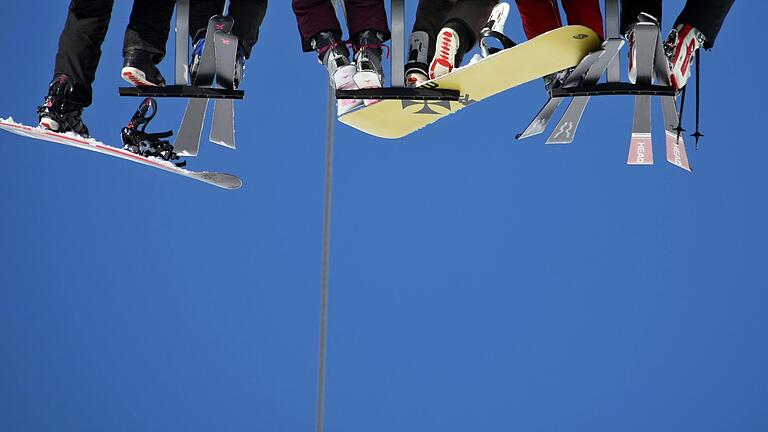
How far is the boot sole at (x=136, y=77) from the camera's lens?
3135mm

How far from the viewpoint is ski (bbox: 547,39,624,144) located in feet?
9.43


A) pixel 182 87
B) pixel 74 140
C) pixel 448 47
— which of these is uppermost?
pixel 448 47

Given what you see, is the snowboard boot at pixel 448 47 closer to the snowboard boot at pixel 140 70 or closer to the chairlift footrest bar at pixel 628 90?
the chairlift footrest bar at pixel 628 90

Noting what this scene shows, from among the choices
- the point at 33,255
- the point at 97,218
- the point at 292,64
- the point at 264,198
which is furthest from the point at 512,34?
the point at 33,255

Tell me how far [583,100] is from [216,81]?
1.11m

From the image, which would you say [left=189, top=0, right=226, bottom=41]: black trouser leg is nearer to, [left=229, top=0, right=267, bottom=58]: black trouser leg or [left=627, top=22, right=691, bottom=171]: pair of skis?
[left=229, top=0, right=267, bottom=58]: black trouser leg

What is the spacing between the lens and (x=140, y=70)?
3145mm

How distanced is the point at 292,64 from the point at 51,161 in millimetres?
1342

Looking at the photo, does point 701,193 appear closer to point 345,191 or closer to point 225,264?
point 345,191

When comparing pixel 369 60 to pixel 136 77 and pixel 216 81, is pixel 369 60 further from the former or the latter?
pixel 136 77

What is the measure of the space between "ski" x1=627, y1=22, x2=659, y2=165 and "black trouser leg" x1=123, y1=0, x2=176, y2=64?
1.46 metres

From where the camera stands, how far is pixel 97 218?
210 inches

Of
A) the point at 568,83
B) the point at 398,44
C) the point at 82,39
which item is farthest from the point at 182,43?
the point at 568,83

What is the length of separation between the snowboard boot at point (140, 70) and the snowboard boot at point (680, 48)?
1.54 metres
